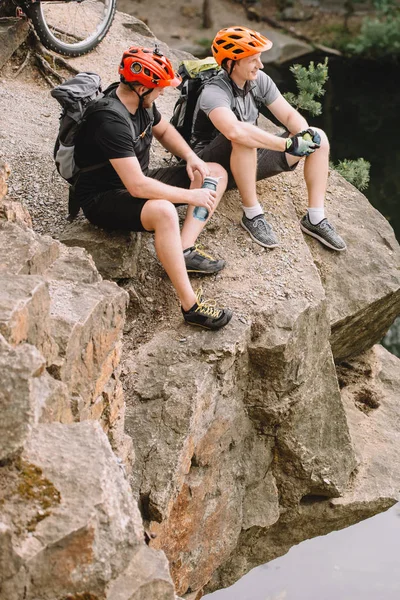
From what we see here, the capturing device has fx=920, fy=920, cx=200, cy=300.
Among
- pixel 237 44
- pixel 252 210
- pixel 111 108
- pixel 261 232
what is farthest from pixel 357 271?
pixel 111 108

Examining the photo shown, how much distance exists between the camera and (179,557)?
6383 mm

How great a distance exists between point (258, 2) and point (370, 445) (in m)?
15.6

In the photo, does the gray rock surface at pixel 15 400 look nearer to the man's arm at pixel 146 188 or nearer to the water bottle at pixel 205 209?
the man's arm at pixel 146 188

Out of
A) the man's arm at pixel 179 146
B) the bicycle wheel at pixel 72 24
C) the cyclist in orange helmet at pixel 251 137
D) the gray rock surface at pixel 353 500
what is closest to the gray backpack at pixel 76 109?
the man's arm at pixel 179 146

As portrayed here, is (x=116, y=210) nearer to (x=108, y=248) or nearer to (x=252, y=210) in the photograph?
(x=108, y=248)

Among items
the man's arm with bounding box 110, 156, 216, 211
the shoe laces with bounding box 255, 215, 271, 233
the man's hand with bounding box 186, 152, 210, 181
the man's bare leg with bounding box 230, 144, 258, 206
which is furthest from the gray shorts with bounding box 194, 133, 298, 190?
the man's arm with bounding box 110, 156, 216, 211

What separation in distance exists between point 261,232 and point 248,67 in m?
1.25

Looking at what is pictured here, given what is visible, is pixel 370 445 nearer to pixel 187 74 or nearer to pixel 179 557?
pixel 179 557

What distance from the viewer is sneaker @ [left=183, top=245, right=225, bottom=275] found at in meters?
6.64

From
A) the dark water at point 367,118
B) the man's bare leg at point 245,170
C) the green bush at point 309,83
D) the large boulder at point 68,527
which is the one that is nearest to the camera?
the large boulder at point 68,527

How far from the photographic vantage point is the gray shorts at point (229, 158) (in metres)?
6.90

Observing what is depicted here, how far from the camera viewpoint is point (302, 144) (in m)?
6.68

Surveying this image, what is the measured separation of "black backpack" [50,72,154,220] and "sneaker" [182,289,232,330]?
116 cm

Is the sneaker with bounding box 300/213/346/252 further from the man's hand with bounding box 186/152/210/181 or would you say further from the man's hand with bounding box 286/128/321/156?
the man's hand with bounding box 186/152/210/181
